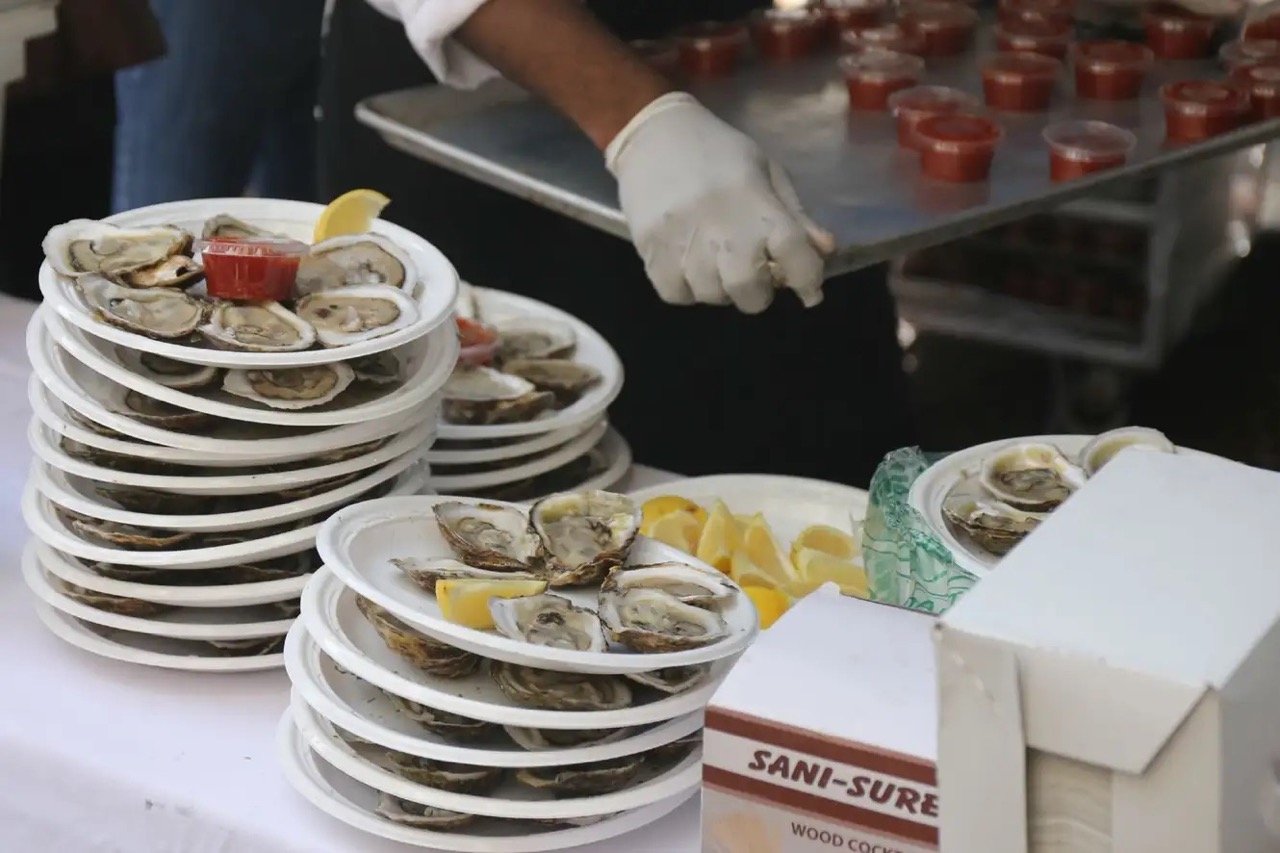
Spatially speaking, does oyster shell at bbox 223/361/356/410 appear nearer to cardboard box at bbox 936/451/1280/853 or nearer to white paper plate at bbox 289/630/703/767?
white paper plate at bbox 289/630/703/767

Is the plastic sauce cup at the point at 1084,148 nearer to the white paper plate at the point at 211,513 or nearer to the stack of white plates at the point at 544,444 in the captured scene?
the stack of white plates at the point at 544,444

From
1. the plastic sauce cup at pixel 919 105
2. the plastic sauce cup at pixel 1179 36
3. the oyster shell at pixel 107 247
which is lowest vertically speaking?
the plastic sauce cup at pixel 919 105

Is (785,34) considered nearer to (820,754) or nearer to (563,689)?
(563,689)

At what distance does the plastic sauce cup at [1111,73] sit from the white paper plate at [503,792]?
1172 mm

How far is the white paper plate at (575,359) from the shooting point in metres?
1.17

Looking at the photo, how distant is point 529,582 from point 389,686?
0.33ft

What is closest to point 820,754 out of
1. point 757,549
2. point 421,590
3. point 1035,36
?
point 421,590

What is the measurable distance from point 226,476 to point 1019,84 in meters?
1.12

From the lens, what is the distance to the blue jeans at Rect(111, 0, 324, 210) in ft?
7.21

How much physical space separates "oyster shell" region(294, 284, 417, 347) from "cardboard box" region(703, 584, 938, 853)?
0.36 meters

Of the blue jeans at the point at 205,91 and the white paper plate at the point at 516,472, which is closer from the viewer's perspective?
the white paper plate at the point at 516,472

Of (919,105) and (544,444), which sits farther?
(919,105)

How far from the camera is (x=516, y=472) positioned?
3.89 ft

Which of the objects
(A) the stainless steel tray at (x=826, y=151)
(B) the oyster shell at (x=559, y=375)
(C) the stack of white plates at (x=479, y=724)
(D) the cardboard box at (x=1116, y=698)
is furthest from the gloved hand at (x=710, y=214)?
(D) the cardboard box at (x=1116, y=698)
